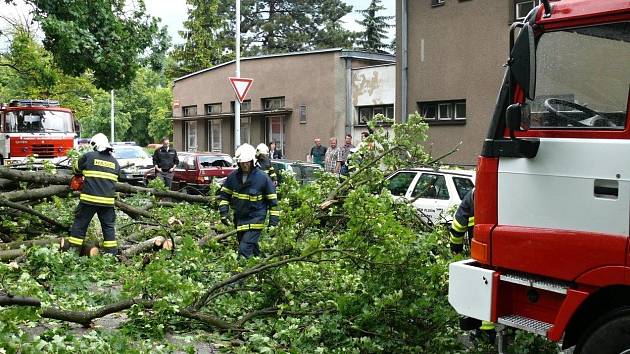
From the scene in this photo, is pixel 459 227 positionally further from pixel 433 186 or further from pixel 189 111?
pixel 189 111

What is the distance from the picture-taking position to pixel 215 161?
19094 millimetres

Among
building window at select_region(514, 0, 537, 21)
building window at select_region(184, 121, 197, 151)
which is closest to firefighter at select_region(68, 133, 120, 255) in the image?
building window at select_region(514, 0, 537, 21)

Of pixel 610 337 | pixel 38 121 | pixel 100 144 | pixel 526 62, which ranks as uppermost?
pixel 38 121

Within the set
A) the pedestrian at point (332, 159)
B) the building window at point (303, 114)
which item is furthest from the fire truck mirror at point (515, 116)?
the building window at point (303, 114)

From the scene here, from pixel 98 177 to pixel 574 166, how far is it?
666 cm

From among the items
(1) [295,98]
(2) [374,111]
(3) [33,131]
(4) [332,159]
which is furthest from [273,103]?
(4) [332,159]

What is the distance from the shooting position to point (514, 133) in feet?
14.3

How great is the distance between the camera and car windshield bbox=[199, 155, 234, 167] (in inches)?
742

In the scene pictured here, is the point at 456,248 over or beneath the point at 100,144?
beneath

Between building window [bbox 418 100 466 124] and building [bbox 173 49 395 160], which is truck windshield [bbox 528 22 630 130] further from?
building [bbox 173 49 395 160]

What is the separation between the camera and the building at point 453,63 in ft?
59.6

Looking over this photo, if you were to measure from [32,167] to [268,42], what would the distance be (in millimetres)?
51029

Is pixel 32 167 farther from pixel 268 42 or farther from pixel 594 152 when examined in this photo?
pixel 268 42

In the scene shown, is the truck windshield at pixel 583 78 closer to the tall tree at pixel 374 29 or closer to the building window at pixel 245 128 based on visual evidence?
the building window at pixel 245 128
